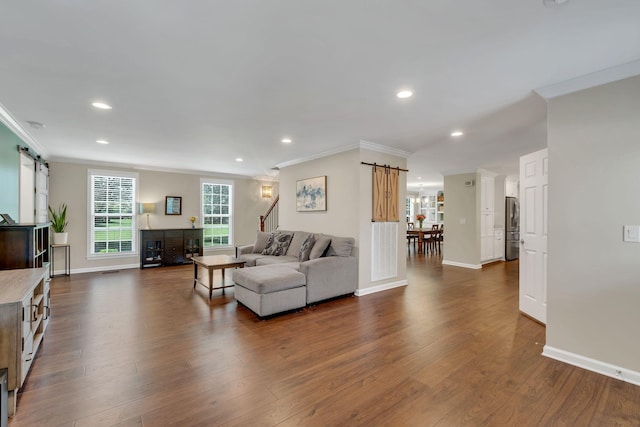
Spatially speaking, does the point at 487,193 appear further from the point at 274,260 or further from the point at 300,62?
the point at 300,62

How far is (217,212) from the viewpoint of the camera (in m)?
7.99

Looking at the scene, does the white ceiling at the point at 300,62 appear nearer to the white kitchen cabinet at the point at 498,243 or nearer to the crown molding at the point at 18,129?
the crown molding at the point at 18,129

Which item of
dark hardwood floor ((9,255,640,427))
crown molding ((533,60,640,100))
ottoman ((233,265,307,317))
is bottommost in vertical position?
dark hardwood floor ((9,255,640,427))

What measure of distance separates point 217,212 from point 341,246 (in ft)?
15.9

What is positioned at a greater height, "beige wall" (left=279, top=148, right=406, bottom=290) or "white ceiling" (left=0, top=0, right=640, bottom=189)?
"white ceiling" (left=0, top=0, right=640, bottom=189)

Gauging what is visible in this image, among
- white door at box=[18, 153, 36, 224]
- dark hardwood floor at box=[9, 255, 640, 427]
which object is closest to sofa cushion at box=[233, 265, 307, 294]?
dark hardwood floor at box=[9, 255, 640, 427]

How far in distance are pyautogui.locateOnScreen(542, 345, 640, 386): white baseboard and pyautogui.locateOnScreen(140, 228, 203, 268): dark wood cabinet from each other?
6720 mm

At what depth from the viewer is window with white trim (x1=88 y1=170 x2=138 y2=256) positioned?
20.6 ft

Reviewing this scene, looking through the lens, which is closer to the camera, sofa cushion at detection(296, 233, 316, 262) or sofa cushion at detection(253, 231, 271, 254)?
sofa cushion at detection(296, 233, 316, 262)

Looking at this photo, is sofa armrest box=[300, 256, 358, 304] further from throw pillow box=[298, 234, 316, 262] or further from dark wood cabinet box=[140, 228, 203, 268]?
dark wood cabinet box=[140, 228, 203, 268]

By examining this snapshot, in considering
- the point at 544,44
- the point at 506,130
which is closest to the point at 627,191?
the point at 544,44

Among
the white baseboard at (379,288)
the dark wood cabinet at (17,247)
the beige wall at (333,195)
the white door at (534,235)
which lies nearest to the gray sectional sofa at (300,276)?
the white baseboard at (379,288)

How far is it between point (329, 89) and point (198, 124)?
1.95 m

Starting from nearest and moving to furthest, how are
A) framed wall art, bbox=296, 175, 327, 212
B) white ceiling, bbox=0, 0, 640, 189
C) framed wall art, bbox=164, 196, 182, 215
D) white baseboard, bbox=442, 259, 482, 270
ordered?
white ceiling, bbox=0, 0, 640, 189
framed wall art, bbox=296, 175, 327, 212
white baseboard, bbox=442, 259, 482, 270
framed wall art, bbox=164, 196, 182, 215
